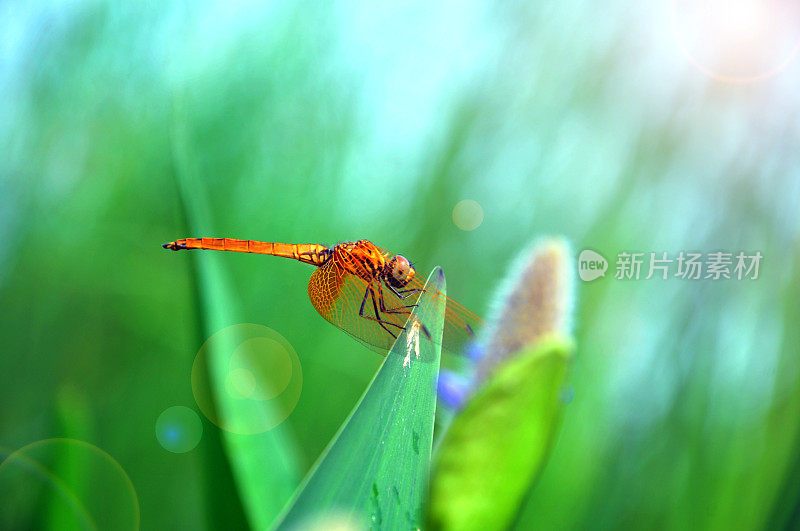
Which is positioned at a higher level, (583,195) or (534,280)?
(583,195)

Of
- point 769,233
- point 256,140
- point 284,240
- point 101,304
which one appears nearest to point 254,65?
point 256,140

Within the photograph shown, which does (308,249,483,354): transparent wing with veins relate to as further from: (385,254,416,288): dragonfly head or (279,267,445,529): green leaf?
(279,267,445,529): green leaf

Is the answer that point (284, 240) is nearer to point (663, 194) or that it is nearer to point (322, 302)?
point (322, 302)

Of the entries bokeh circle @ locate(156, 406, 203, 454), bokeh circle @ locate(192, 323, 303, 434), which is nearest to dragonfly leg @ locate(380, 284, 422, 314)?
bokeh circle @ locate(192, 323, 303, 434)

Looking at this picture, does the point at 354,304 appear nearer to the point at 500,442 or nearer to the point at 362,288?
the point at 362,288

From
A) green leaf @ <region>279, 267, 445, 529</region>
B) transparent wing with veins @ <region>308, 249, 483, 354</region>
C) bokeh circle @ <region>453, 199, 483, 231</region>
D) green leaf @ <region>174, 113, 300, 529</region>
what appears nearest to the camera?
green leaf @ <region>279, 267, 445, 529</region>
